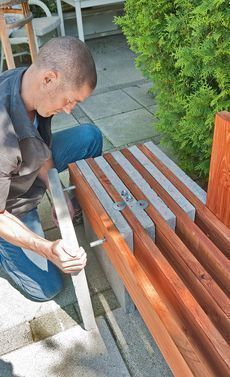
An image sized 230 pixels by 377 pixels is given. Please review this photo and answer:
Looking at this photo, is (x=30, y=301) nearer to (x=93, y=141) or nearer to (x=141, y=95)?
(x=93, y=141)

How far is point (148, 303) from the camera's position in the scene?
140 cm

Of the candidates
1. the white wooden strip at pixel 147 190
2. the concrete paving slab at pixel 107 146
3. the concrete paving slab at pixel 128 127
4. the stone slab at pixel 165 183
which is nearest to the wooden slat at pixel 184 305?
the white wooden strip at pixel 147 190

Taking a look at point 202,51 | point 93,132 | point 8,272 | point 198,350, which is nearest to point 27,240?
point 8,272

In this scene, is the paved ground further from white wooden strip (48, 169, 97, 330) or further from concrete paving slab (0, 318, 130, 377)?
white wooden strip (48, 169, 97, 330)

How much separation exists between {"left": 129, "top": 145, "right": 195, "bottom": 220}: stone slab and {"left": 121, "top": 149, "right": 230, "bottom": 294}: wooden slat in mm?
27

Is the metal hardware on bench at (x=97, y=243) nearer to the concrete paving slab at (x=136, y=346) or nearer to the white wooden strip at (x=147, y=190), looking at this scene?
the white wooden strip at (x=147, y=190)

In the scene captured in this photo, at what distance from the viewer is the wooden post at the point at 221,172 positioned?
5.04 ft

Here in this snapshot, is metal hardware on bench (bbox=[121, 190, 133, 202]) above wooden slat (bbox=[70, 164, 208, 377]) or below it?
above

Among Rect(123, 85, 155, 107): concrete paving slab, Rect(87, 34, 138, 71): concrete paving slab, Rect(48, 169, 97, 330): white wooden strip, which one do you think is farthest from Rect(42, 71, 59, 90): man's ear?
Rect(87, 34, 138, 71): concrete paving slab

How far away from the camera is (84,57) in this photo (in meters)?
1.57

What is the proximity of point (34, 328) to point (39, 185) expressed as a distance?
2.65 feet

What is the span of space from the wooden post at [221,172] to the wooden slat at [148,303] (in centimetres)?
50

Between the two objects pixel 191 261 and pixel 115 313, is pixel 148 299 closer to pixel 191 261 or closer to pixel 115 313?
pixel 191 261

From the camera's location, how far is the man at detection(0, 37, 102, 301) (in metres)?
1.54
